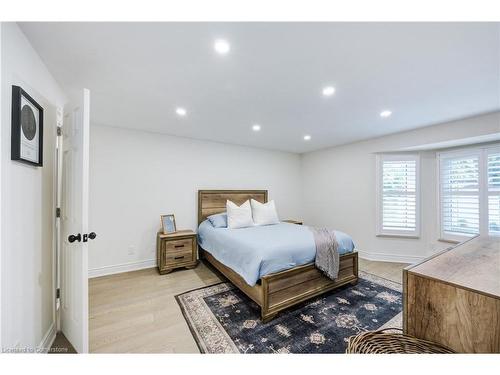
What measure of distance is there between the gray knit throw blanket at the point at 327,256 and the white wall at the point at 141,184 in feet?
7.30

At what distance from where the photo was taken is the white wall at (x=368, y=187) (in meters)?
2.94

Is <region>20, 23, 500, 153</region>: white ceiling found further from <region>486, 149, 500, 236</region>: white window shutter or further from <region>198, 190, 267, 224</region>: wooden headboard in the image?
<region>198, 190, 267, 224</region>: wooden headboard

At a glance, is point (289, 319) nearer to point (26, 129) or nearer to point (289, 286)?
point (289, 286)

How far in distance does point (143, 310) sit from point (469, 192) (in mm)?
4903

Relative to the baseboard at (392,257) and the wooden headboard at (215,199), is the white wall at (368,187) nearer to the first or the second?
the baseboard at (392,257)

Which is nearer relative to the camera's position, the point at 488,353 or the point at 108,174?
the point at 488,353

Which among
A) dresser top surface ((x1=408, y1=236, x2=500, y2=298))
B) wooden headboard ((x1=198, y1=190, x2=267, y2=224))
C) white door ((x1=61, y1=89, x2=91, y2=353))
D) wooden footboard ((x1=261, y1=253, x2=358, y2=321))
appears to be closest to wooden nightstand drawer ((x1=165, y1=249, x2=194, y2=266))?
wooden headboard ((x1=198, y1=190, x2=267, y2=224))

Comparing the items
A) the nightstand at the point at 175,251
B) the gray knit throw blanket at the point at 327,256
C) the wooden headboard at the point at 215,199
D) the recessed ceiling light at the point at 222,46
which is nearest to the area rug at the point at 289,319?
the gray knit throw blanket at the point at 327,256

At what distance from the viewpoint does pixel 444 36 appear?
1241mm

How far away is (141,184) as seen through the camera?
10.8 ft
